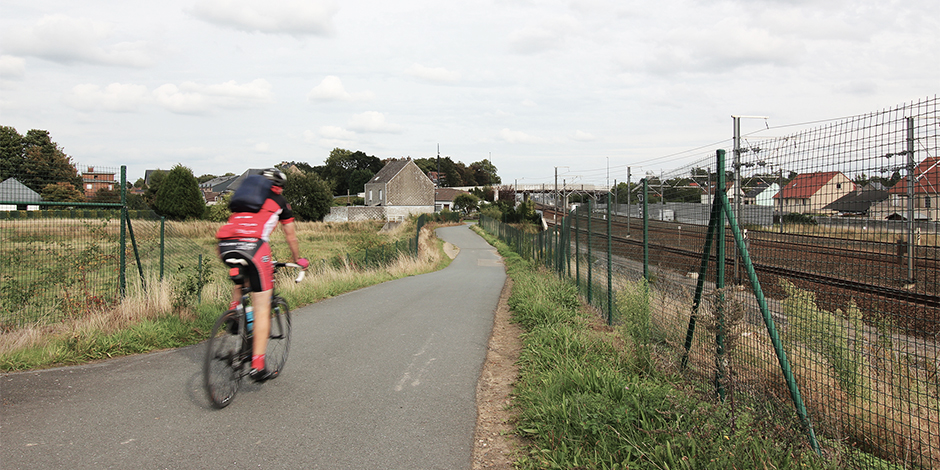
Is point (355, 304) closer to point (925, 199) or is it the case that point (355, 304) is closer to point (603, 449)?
point (603, 449)

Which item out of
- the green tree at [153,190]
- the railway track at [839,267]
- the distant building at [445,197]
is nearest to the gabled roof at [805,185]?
the railway track at [839,267]

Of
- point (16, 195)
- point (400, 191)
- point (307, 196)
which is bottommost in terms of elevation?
point (16, 195)

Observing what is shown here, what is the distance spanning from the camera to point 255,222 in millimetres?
4680

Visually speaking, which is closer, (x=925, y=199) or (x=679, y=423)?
(x=679, y=423)

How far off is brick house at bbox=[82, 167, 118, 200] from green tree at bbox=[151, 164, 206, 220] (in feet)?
147

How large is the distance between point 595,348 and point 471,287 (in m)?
9.06

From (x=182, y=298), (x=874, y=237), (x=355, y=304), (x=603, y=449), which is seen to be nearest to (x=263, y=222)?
(x=603, y=449)

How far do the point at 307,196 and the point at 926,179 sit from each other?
65421 millimetres

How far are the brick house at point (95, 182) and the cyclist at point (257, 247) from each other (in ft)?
15.5

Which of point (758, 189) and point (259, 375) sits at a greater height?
point (758, 189)

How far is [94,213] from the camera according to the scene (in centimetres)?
834

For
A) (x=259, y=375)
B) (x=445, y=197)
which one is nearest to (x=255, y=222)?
(x=259, y=375)

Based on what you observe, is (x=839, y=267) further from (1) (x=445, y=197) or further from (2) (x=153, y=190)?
(1) (x=445, y=197)

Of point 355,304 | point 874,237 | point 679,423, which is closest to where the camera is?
point 679,423
